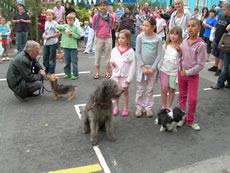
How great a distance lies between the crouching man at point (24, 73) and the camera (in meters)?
5.59

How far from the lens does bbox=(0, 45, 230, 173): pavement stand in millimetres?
3375

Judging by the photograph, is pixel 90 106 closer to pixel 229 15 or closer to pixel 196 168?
pixel 196 168

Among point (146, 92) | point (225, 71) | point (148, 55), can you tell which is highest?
point (148, 55)

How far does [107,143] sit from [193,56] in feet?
7.22

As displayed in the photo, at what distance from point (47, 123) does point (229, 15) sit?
20.1ft

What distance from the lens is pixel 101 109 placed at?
3.85m

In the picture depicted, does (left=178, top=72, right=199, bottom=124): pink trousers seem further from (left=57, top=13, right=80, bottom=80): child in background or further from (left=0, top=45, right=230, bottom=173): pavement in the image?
(left=57, top=13, right=80, bottom=80): child in background

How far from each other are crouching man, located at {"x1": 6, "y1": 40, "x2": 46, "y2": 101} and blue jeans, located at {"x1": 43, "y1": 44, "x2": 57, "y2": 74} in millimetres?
1839

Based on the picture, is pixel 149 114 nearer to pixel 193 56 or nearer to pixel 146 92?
pixel 146 92

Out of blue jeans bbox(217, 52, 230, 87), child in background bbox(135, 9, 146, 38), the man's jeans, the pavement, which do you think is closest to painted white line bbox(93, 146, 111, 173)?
the pavement

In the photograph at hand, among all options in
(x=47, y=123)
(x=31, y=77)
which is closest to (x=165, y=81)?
(x=47, y=123)

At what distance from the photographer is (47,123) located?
473 centimetres

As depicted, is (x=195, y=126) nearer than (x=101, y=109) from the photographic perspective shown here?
No

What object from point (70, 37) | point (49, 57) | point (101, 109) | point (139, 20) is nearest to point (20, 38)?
point (49, 57)
